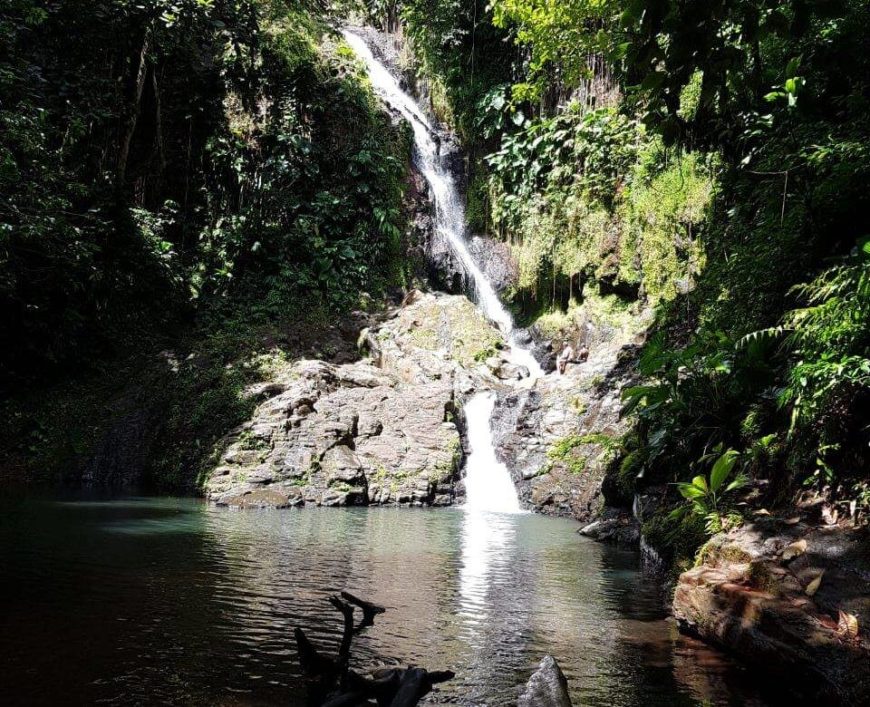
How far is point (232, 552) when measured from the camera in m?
7.07

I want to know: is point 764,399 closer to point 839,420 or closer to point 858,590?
point 839,420

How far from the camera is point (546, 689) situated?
337 cm

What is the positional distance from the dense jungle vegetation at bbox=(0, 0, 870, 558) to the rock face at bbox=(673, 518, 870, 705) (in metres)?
0.43

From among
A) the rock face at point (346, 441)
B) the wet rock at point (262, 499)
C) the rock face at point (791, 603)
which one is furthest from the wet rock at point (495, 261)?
the rock face at point (791, 603)

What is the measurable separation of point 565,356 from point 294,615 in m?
13.8

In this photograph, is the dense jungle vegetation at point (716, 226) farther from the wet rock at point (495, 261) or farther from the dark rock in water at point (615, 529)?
the wet rock at point (495, 261)

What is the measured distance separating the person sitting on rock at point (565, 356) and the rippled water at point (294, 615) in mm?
8792

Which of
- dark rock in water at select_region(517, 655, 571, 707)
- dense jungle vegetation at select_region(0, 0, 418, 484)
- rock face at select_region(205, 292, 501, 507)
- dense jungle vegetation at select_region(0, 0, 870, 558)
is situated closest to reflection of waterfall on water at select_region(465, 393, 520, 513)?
rock face at select_region(205, 292, 501, 507)

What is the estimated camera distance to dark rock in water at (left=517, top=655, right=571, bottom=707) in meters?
3.27

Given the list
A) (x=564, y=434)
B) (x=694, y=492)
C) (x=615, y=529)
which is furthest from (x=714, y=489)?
(x=564, y=434)

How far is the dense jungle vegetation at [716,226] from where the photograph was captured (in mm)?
3127

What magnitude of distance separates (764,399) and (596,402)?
743 centimetres

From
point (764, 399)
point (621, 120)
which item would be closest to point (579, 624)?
point (764, 399)

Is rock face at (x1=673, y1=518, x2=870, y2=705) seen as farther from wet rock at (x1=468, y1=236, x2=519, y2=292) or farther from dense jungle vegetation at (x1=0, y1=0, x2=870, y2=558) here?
wet rock at (x1=468, y1=236, x2=519, y2=292)
